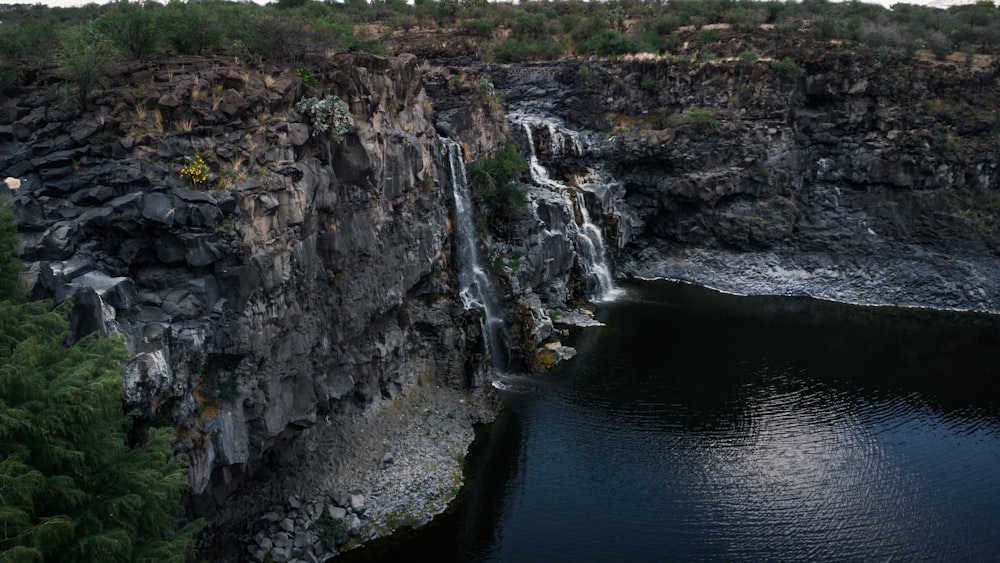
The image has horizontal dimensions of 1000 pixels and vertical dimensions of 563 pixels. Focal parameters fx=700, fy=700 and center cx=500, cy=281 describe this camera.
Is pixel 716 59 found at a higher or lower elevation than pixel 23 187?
higher

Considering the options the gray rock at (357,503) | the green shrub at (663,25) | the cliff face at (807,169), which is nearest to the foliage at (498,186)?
the cliff face at (807,169)

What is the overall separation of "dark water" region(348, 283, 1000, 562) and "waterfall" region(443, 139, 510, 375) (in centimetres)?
244

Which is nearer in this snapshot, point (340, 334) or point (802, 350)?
point (340, 334)

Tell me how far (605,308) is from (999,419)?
21.4m

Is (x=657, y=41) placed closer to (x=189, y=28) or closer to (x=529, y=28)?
(x=529, y=28)

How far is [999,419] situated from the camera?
32031 mm

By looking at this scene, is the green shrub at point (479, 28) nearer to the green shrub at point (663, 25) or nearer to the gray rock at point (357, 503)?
the green shrub at point (663, 25)

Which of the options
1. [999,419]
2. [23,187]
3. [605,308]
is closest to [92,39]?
[23,187]

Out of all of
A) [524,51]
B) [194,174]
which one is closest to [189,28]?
[194,174]

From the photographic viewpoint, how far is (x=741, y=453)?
28.2 meters

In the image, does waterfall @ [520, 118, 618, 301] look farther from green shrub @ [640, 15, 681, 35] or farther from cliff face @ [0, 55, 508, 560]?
cliff face @ [0, 55, 508, 560]

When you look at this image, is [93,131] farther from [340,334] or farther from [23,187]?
[340,334]

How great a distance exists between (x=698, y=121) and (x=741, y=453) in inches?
1270

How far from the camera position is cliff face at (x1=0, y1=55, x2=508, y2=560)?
1848cm
